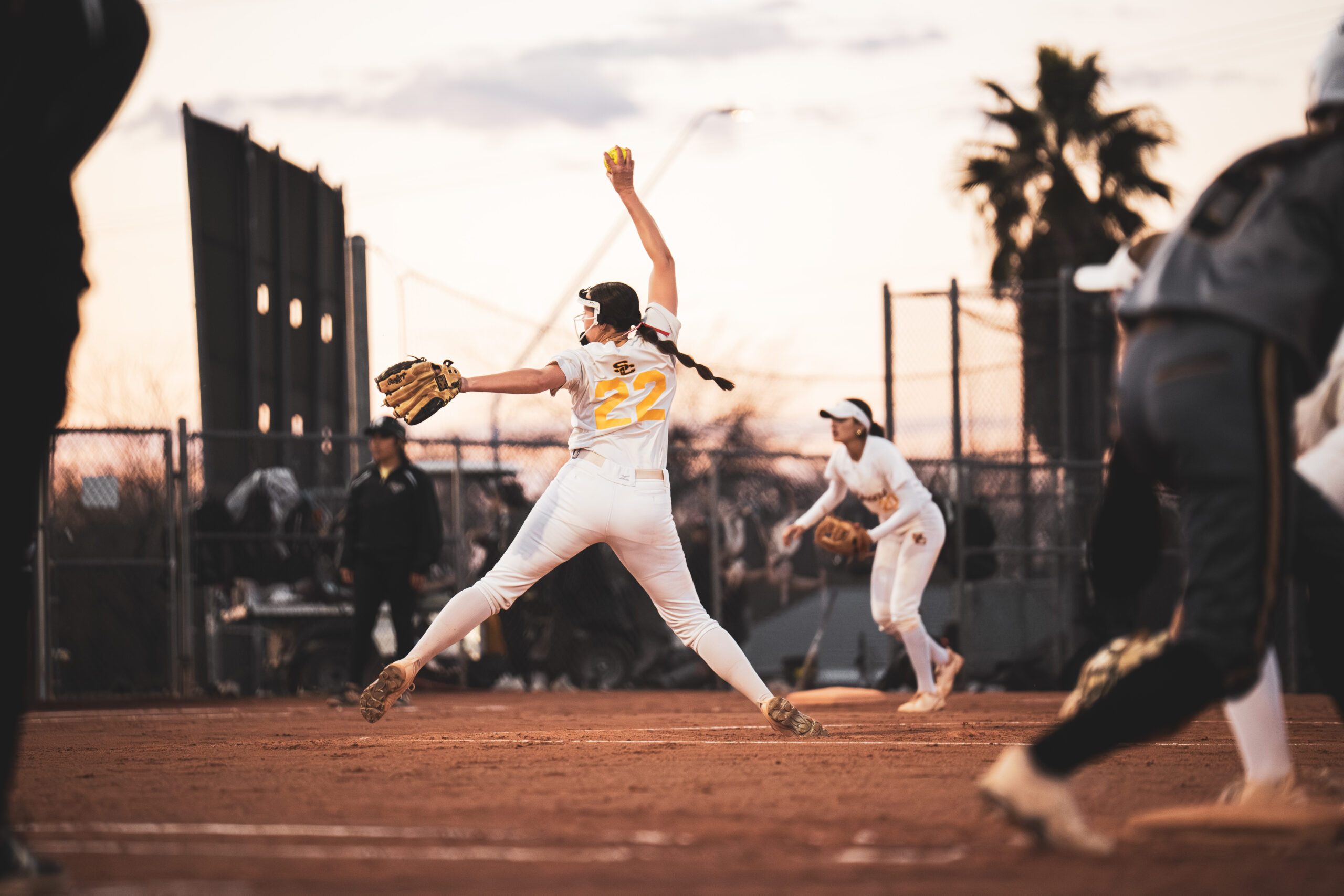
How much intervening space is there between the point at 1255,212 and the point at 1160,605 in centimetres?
1215

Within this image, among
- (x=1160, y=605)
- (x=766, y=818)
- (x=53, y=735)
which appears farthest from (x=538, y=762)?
(x=1160, y=605)

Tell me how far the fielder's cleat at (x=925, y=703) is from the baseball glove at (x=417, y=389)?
534cm

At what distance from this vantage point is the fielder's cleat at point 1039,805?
3566mm

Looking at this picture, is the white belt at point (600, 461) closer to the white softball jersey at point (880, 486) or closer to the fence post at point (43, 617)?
the white softball jersey at point (880, 486)

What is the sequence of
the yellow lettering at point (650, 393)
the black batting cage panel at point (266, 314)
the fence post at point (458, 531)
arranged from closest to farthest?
1. the yellow lettering at point (650, 393)
2. the fence post at point (458, 531)
3. the black batting cage panel at point (266, 314)

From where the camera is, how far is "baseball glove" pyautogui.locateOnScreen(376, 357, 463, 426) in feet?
21.7

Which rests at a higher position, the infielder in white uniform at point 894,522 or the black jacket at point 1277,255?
the black jacket at point 1277,255

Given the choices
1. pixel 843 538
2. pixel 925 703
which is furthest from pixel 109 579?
pixel 925 703

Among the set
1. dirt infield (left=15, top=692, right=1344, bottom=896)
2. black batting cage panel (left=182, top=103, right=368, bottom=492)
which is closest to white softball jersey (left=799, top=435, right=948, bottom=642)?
dirt infield (left=15, top=692, right=1344, bottom=896)

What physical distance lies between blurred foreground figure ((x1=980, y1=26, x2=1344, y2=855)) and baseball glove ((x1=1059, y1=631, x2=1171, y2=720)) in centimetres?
1

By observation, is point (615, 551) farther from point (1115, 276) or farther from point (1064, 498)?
point (1064, 498)

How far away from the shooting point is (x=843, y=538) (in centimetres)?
1176

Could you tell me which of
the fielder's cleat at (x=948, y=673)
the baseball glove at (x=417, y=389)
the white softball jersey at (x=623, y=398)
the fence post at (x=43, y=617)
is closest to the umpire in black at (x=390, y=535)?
the fence post at (x=43, y=617)

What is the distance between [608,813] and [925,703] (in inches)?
265
